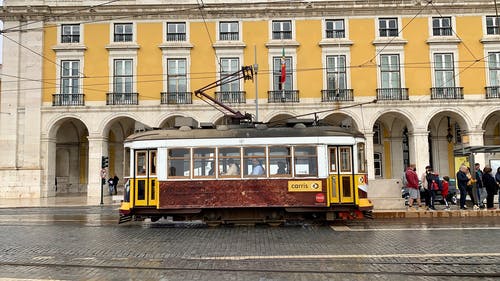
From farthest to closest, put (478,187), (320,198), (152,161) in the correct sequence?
(478,187) → (152,161) → (320,198)

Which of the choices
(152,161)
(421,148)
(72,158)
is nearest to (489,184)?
(152,161)

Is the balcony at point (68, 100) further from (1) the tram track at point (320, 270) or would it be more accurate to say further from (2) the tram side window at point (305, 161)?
(1) the tram track at point (320, 270)

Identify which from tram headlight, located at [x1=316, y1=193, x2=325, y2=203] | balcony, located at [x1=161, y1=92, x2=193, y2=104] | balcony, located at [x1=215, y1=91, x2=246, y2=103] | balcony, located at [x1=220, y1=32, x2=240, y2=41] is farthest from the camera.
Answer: balcony, located at [x1=220, y1=32, x2=240, y2=41]

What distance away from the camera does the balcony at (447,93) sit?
2659 cm

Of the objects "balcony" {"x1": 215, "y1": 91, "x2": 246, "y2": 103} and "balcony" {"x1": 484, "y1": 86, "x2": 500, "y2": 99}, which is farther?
"balcony" {"x1": 215, "y1": 91, "x2": 246, "y2": 103}

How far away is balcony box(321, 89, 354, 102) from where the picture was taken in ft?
88.3

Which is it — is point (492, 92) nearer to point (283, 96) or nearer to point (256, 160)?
point (283, 96)

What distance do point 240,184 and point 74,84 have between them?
19.5m

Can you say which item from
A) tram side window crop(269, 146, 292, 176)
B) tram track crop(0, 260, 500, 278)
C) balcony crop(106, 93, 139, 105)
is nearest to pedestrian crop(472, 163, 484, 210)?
tram side window crop(269, 146, 292, 176)

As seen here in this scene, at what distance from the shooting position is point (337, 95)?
26953mm

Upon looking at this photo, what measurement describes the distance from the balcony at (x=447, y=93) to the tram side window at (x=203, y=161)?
1958 centimetres

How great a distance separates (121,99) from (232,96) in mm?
7223

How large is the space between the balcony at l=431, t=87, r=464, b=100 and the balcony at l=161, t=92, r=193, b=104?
615 inches

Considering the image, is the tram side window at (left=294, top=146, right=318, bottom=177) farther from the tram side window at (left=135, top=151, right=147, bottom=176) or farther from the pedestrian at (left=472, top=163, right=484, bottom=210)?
the pedestrian at (left=472, top=163, right=484, bottom=210)
